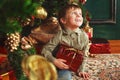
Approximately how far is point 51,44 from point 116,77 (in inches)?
17.8

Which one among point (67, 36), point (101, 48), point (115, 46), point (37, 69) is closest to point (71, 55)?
point (67, 36)

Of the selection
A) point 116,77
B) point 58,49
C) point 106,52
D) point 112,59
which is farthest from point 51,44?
point 106,52

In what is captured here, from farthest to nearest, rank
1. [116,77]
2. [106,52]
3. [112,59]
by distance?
[106,52] < [112,59] < [116,77]

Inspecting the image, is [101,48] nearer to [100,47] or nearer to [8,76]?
[100,47]

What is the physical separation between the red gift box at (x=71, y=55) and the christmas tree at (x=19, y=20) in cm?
9

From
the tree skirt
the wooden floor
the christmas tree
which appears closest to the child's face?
the christmas tree

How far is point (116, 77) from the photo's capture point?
1.38 meters

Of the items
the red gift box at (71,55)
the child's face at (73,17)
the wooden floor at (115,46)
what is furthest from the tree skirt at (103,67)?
the wooden floor at (115,46)

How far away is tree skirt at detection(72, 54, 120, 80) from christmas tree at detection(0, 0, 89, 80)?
263 millimetres

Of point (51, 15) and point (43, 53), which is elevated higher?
point (51, 15)

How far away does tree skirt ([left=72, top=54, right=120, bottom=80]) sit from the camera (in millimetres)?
1364

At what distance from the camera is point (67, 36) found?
1047mm

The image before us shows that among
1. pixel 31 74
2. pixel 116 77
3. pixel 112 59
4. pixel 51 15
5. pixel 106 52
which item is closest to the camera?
pixel 31 74

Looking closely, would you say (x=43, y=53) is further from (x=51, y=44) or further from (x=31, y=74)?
(x=31, y=74)
